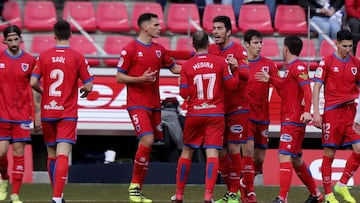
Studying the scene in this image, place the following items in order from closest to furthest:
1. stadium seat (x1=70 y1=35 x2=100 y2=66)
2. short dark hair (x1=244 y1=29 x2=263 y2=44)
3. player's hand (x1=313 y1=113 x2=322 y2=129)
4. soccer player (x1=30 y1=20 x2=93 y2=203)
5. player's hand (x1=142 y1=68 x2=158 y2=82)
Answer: soccer player (x1=30 y1=20 x2=93 y2=203)
player's hand (x1=142 y1=68 x2=158 y2=82)
player's hand (x1=313 y1=113 x2=322 y2=129)
short dark hair (x1=244 y1=29 x2=263 y2=44)
stadium seat (x1=70 y1=35 x2=100 y2=66)

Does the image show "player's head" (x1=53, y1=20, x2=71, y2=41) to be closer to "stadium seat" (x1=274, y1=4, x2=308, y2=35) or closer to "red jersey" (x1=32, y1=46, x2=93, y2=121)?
"red jersey" (x1=32, y1=46, x2=93, y2=121)

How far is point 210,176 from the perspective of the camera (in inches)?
487

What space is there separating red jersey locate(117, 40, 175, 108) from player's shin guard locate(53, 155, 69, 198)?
4.22 ft

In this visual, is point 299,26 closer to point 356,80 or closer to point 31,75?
point 356,80

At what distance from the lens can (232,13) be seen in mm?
19938

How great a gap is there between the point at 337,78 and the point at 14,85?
424 centimetres

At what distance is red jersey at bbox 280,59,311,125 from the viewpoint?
1317cm

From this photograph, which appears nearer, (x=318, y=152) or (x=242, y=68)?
(x=242, y=68)

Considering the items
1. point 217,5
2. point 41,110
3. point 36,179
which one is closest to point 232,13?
point 217,5

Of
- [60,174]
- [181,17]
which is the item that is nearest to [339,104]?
[60,174]

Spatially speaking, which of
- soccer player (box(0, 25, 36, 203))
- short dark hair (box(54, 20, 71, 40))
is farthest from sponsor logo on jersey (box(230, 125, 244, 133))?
soccer player (box(0, 25, 36, 203))

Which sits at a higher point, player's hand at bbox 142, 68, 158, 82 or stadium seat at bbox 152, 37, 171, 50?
player's hand at bbox 142, 68, 158, 82

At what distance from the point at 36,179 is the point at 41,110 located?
5315mm

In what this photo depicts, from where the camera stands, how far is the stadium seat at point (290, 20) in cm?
1973
